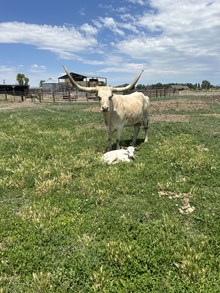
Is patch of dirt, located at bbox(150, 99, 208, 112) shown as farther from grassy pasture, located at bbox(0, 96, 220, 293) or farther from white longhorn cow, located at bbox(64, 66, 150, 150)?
grassy pasture, located at bbox(0, 96, 220, 293)

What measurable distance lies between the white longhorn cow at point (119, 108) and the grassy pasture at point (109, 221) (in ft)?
4.39

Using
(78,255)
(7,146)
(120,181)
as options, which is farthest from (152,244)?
(7,146)

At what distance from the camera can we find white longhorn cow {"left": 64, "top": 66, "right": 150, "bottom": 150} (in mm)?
10375

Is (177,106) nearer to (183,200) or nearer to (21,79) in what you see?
(183,200)

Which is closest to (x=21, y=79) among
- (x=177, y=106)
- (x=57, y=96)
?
(x=57, y=96)

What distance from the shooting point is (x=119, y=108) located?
11602 mm

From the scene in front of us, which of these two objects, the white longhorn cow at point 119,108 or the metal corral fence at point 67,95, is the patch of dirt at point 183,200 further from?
the metal corral fence at point 67,95

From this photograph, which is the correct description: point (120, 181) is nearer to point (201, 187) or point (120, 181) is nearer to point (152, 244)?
point (201, 187)

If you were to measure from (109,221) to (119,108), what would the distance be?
247 inches

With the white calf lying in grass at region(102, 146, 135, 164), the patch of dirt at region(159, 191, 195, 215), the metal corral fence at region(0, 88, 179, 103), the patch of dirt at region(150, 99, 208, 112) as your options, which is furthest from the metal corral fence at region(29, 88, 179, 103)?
the patch of dirt at region(159, 191, 195, 215)

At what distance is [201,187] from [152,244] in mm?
3209

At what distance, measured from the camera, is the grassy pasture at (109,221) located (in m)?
4.56

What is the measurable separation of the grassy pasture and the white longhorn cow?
1.34 m

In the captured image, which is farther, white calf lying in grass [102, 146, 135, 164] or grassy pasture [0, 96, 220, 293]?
white calf lying in grass [102, 146, 135, 164]
